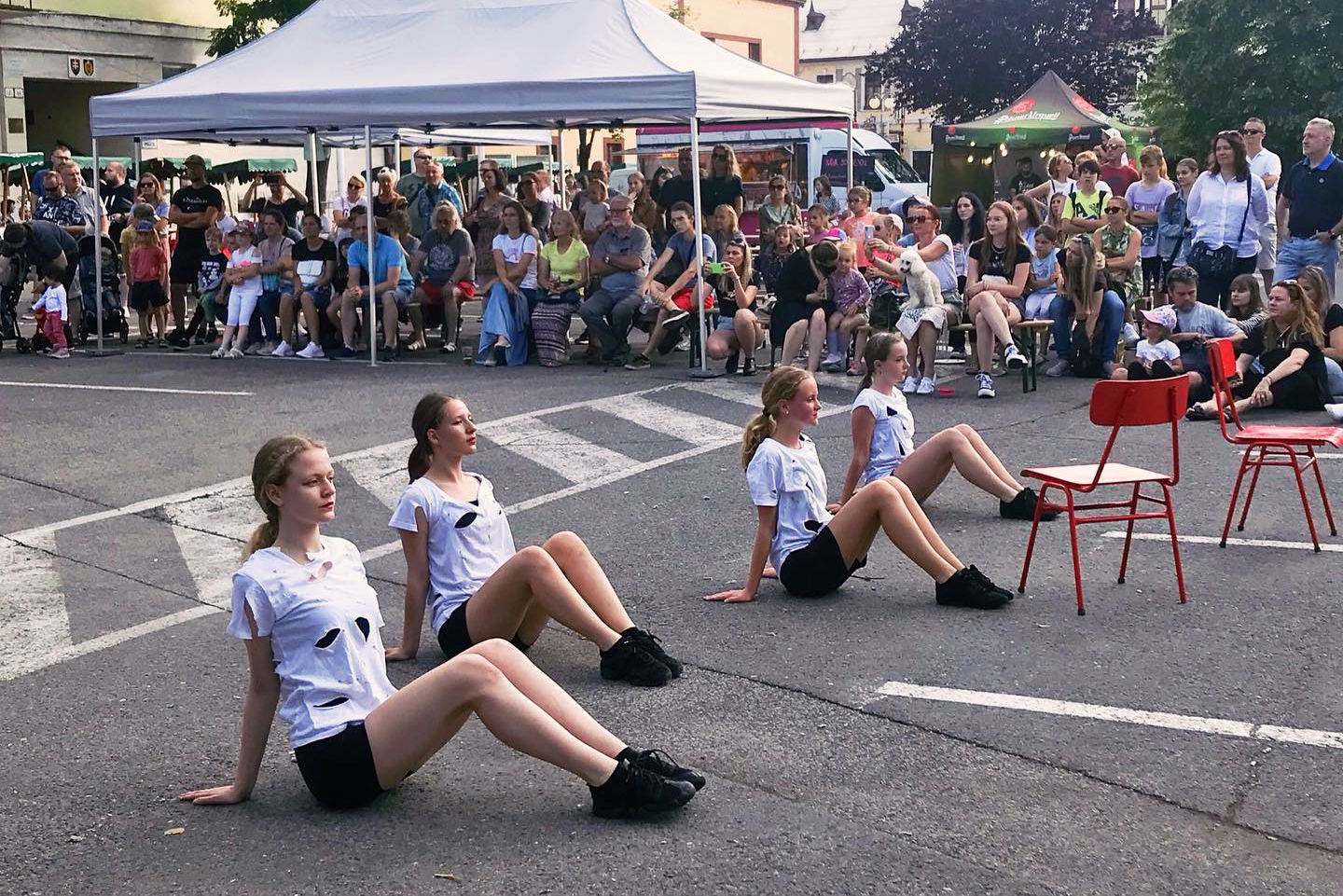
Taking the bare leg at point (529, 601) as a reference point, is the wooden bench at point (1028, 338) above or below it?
above

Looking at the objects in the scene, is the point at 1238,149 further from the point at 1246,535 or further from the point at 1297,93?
the point at 1297,93

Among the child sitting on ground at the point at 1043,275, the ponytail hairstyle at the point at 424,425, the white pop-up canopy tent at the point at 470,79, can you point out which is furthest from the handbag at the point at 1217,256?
the ponytail hairstyle at the point at 424,425

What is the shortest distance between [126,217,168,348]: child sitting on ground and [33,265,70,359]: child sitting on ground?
2.97ft

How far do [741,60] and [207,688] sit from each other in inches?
461

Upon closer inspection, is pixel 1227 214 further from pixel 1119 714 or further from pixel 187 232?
pixel 187 232

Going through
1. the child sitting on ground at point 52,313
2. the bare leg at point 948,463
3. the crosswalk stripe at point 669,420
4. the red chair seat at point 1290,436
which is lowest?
the crosswalk stripe at point 669,420

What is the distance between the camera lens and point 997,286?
14.2 metres

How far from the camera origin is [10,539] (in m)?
8.82

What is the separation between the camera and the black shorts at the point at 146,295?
18.2 m

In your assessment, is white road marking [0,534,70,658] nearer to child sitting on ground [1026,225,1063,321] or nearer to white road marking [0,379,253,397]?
white road marking [0,379,253,397]

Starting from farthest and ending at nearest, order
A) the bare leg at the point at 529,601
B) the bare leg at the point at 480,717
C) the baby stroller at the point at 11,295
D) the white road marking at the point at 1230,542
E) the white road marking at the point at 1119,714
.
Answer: the baby stroller at the point at 11,295 < the white road marking at the point at 1230,542 < the bare leg at the point at 529,601 < the white road marking at the point at 1119,714 < the bare leg at the point at 480,717

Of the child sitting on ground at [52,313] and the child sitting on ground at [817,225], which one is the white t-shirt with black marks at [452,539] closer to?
the child sitting on ground at [817,225]

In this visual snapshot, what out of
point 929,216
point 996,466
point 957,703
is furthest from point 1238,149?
point 957,703

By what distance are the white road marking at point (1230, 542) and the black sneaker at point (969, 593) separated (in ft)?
5.41
